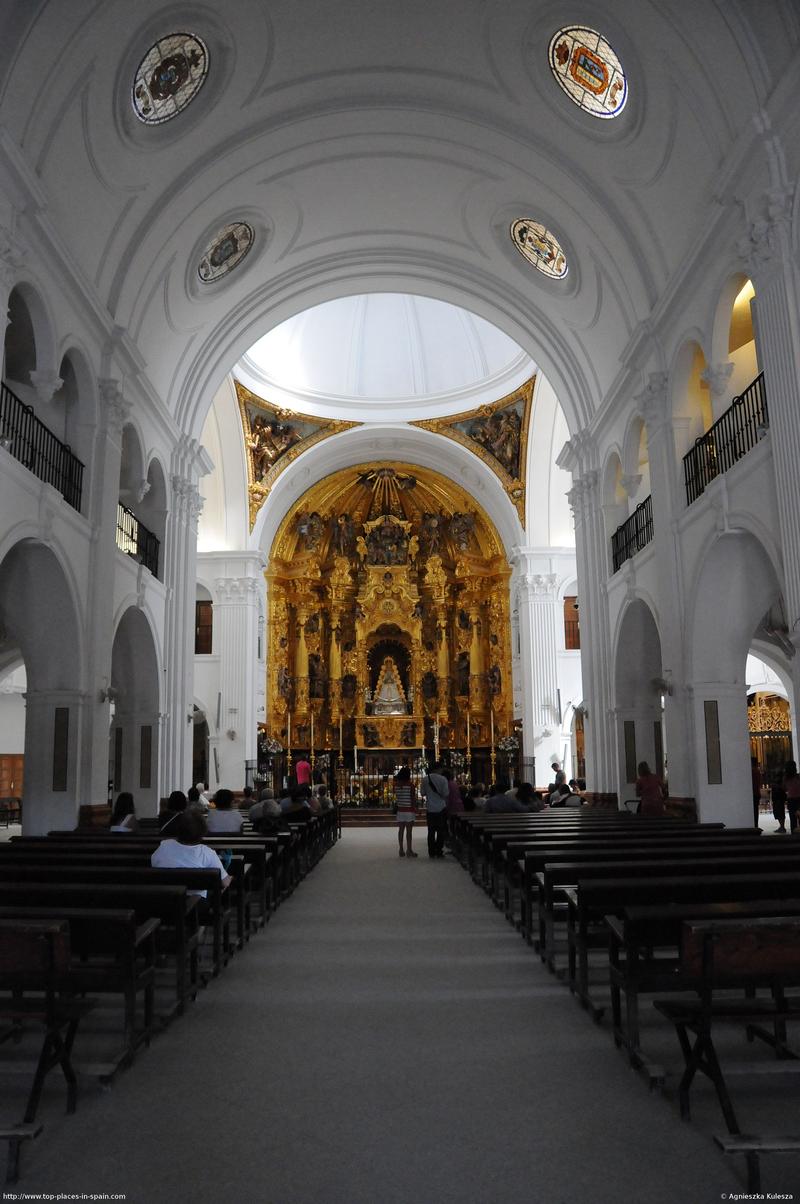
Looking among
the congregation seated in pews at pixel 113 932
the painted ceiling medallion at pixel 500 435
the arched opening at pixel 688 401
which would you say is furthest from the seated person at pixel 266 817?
the painted ceiling medallion at pixel 500 435

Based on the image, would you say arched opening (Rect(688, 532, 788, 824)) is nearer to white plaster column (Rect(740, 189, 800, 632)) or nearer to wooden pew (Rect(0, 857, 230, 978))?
white plaster column (Rect(740, 189, 800, 632))

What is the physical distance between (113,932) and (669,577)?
10.1 metres

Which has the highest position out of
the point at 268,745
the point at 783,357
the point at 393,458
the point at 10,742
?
the point at 393,458

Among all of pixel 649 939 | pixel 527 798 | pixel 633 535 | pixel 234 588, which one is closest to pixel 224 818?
pixel 649 939

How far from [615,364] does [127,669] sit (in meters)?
9.74

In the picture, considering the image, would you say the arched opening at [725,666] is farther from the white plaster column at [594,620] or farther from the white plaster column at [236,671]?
the white plaster column at [236,671]

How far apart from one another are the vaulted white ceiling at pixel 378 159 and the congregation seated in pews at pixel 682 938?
719 centimetres

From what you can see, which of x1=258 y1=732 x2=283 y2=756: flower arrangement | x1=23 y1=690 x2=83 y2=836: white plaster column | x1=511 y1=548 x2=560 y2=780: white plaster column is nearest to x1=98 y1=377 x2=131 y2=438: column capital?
x1=23 y1=690 x2=83 y2=836: white plaster column

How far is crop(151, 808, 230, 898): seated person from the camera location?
20.2 ft

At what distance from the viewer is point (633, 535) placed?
15.8 meters

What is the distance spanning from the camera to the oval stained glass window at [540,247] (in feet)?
50.3

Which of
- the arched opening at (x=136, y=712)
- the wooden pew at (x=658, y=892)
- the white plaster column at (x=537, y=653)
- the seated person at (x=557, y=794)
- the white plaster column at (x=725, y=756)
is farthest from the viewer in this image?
the white plaster column at (x=537, y=653)

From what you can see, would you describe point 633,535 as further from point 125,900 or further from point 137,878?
point 125,900

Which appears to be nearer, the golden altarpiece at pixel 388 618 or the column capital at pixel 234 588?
the column capital at pixel 234 588
